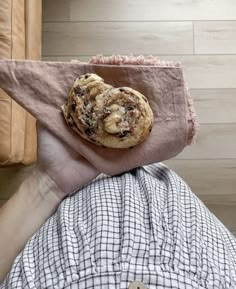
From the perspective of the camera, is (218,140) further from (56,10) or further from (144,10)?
(56,10)

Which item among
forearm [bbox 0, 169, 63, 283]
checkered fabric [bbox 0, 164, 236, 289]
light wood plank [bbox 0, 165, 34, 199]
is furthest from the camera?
light wood plank [bbox 0, 165, 34, 199]

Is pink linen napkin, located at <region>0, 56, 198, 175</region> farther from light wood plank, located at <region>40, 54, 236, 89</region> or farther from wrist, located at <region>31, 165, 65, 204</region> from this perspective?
light wood plank, located at <region>40, 54, 236, 89</region>

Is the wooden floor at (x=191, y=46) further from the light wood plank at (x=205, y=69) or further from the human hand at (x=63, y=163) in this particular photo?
the human hand at (x=63, y=163)

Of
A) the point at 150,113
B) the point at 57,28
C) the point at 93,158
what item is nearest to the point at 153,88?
the point at 150,113

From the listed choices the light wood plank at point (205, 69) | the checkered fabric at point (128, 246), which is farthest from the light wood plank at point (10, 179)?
the checkered fabric at point (128, 246)

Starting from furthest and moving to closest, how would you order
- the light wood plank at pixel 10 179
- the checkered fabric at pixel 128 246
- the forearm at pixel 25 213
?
the light wood plank at pixel 10 179
the forearm at pixel 25 213
the checkered fabric at pixel 128 246

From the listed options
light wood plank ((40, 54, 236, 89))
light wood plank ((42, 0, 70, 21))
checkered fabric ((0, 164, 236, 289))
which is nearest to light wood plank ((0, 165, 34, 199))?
light wood plank ((40, 54, 236, 89))

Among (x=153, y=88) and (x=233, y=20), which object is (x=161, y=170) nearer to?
(x=153, y=88)
